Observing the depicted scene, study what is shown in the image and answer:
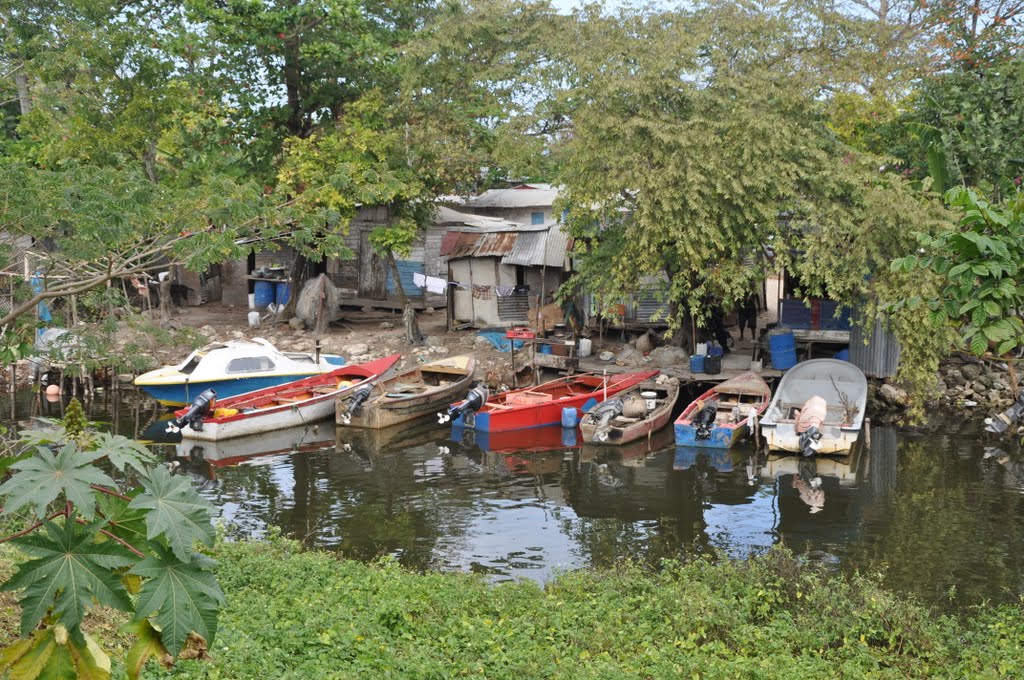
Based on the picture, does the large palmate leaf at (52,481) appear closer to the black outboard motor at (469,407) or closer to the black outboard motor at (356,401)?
the black outboard motor at (469,407)

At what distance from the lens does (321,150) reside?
25.8m

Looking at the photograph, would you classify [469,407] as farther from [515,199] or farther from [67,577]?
[67,577]

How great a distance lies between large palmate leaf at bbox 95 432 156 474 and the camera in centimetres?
473

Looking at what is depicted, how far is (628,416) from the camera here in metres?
21.3

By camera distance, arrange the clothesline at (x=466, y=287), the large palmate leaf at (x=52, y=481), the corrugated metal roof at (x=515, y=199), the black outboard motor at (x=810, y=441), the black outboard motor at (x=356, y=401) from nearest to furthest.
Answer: the large palmate leaf at (x=52, y=481) → the black outboard motor at (x=810, y=441) → the black outboard motor at (x=356, y=401) → the clothesline at (x=466, y=287) → the corrugated metal roof at (x=515, y=199)

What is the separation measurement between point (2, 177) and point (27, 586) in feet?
27.2

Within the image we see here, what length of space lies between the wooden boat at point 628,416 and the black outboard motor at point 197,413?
7.99m

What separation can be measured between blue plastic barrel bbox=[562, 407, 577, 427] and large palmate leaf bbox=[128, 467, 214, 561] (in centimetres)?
1737

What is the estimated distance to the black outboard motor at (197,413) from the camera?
20578mm

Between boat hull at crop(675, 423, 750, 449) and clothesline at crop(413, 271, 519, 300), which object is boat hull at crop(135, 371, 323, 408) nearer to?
clothesline at crop(413, 271, 519, 300)

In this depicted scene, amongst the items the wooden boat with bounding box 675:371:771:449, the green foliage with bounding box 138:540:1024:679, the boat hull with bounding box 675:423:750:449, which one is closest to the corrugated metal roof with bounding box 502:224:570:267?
the wooden boat with bounding box 675:371:771:449

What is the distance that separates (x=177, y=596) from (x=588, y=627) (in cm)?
598

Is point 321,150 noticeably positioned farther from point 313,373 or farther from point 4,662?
point 4,662

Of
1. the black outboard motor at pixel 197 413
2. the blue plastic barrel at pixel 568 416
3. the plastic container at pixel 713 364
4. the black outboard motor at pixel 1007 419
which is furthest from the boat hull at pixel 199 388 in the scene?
the black outboard motor at pixel 1007 419
